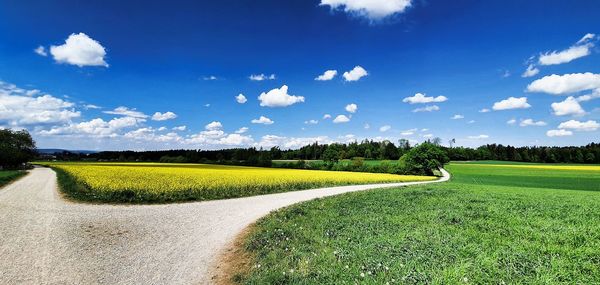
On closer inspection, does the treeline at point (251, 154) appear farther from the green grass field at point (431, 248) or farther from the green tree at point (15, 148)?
the green grass field at point (431, 248)

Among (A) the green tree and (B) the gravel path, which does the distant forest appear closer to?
(A) the green tree

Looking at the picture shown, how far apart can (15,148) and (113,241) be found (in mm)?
91361

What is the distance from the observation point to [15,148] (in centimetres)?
7544

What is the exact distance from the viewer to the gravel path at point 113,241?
25.6 feet

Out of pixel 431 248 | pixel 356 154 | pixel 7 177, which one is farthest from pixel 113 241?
pixel 356 154

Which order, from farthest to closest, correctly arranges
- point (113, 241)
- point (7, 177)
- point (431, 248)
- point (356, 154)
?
point (356, 154) → point (7, 177) → point (113, 241) → point (431, 248)

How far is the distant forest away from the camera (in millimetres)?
110062

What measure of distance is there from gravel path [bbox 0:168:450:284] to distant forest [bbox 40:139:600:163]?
86.3 meters

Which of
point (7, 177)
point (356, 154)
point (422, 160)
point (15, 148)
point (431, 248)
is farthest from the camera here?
point (356, 154)

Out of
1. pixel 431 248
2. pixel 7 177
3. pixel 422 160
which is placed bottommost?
pixel 7 177

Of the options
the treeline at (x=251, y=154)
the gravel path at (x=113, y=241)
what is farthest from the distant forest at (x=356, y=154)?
the gravel path at (x=113, y=241)

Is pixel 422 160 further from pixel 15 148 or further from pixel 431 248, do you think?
pixel 15 148

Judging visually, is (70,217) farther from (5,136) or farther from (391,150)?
(391,150)

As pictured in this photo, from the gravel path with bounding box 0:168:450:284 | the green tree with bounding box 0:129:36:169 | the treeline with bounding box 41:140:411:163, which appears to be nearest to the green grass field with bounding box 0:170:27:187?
the gravel path with bounding box 0:168:450:284
